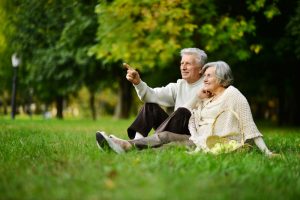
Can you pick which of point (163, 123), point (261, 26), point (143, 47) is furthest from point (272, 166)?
point (261, 26)

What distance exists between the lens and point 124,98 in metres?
29.3

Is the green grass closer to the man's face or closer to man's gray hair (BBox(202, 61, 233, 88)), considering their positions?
man's gray hair (BBox(202, 61, 233, 88))

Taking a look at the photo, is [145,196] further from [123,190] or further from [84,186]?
[84,186]

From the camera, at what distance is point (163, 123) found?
7426 mm

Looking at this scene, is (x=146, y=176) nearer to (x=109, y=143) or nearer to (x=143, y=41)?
(x=109, y=143)

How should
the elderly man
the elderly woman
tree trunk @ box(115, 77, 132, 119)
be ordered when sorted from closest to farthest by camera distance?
the elderly woman, the elderly man, tree trunk @ box(115, 77, 132, 119)

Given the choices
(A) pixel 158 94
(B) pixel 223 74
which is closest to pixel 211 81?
(B) pixel 223 74

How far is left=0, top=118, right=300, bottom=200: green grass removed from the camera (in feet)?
12.9

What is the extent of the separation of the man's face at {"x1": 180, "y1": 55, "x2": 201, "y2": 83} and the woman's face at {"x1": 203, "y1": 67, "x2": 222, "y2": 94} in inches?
19.9

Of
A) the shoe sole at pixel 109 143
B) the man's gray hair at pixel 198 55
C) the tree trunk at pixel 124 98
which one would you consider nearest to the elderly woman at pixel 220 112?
the man's gray hair at pixel 198 55

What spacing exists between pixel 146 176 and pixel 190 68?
3.46 metres

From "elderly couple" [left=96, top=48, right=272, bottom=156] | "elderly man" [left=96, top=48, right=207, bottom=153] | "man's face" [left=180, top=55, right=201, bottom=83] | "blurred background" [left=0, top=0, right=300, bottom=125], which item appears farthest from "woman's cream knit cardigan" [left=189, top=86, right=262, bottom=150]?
"blurred background" [left=0, top=0, right=300, bottom=125]

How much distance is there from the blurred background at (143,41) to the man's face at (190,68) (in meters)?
6.94

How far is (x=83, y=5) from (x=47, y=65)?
6.79 meters
